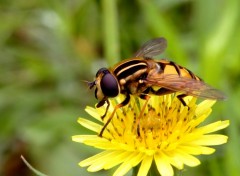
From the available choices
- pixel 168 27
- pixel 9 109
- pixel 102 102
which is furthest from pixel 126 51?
pixel 102 102

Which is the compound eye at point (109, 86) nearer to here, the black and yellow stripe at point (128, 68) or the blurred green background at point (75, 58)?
A: the black and yellow stripe at point (128, 68)

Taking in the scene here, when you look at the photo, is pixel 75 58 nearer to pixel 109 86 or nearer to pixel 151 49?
pixel 151 49

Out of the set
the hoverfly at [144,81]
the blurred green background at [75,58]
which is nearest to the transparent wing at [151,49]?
the hoverfly at [144,81]

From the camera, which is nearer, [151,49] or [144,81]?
[144,81]

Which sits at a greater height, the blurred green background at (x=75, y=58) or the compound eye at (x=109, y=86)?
the blurred green background at (x=75, y=58)

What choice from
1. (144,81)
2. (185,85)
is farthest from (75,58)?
(185,85)

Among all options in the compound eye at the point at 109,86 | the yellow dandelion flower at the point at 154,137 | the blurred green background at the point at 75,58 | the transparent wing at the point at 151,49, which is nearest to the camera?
the yellow dandelion flower at the point at 154,137

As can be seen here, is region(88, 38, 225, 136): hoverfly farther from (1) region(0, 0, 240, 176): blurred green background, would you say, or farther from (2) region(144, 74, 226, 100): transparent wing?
(1) region(0, 0, 240, 176): blurred green background
